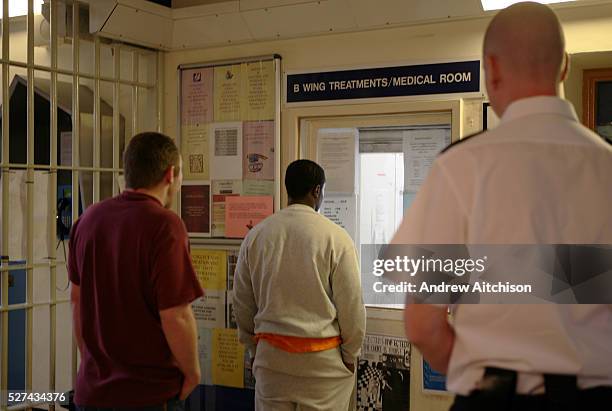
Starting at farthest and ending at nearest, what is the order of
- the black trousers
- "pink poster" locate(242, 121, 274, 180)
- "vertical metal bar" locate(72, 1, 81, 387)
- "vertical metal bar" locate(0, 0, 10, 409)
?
"pink poster" locate(242, 121, 274, 180), "vertical metal bar" locate(72, 1, 81, 387), "vertical metal bar" locate(0, 0, 10, 409), the black trousers

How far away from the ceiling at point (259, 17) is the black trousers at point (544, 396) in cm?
239

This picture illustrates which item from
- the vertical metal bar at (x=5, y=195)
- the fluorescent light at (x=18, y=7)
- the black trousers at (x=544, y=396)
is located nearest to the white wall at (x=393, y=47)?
the fluorescent light at (x=18, y=7)

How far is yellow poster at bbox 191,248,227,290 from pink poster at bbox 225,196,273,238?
15 cm

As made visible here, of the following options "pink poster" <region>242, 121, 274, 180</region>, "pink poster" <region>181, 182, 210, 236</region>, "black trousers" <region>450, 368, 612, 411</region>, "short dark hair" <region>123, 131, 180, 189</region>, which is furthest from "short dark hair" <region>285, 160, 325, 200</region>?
"black trousers" <region>450, 368, 612, 411</region>

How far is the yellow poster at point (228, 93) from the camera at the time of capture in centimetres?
394

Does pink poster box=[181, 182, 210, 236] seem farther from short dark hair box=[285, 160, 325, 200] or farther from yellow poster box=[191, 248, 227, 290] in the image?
short dark hair box=[285, 160, 325, 200]

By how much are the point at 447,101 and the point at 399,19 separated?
19.9 inches

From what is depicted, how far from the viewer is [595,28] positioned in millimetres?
3057

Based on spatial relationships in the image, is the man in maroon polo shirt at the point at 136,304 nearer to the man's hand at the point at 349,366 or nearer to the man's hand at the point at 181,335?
the man's hand at the point at 181,335

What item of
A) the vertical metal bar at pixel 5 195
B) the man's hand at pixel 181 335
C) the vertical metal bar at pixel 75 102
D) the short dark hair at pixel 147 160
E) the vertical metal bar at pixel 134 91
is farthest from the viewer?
the vertical metal bar at pixel 134 91

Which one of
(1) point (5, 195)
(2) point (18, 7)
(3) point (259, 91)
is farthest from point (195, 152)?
(2) point (18, 7)

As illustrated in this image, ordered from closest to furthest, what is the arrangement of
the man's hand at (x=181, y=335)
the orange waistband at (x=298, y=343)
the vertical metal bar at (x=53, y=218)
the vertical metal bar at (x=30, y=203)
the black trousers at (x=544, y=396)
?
the black trousers at (x=544, y=396) < the man's hand at (x=181, y=335) < the orange waistband at (x=298, y=343) < the vertical metal bar at (x=30, y=203) < the vertical metal bar at (x=53, y=218)

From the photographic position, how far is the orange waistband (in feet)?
9.28

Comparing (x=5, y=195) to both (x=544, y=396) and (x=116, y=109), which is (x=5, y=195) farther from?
(x=544, y=396)
